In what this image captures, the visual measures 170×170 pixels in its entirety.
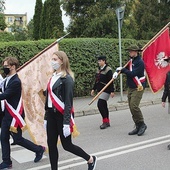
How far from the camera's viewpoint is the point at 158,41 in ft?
26.2

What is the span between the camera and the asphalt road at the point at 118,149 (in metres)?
5.39

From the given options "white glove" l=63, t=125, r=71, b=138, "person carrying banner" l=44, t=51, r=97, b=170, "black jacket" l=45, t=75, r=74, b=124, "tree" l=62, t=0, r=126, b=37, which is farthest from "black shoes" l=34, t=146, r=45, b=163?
"tree" l=62, t=0, r=126, b=37

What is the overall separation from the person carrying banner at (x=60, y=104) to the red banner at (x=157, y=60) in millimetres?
3732

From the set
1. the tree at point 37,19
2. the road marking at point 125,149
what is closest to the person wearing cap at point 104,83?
the road marking at point 125,149

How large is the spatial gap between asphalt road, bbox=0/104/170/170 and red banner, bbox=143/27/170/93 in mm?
1093

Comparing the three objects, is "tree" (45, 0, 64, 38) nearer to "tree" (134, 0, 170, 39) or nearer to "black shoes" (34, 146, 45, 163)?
"tree" (134, 0, 170, 39)

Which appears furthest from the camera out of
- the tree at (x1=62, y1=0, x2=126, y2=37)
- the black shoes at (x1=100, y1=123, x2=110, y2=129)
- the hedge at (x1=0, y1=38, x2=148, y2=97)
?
the tree at (x1=62, y1=0, x2=126, y2=37)

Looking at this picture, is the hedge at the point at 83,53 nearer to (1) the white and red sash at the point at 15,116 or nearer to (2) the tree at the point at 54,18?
(2) the tree at the point at 54,18

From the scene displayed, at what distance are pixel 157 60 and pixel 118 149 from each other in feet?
8.82

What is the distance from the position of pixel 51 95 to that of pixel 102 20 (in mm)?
10886

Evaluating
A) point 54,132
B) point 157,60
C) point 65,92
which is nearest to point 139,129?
point 157,60

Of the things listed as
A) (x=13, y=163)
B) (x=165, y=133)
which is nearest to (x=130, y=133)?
(x=165, y=133)

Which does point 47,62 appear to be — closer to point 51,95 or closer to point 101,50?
point 51,95

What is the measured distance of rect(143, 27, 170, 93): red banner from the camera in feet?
26.0
